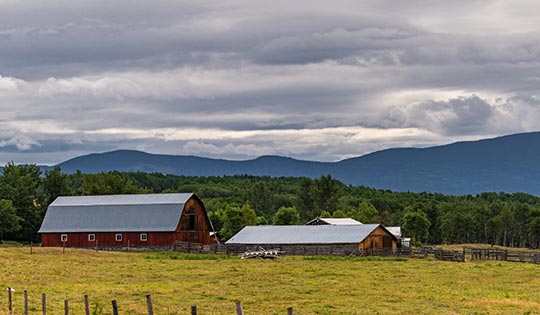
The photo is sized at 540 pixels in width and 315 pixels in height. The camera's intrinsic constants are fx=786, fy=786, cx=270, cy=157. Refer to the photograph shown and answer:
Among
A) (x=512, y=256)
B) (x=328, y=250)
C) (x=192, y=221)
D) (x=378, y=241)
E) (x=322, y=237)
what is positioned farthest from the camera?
(x=192, y=221)

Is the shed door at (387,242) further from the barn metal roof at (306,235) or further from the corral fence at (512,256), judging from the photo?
the corral fence at (512,256)

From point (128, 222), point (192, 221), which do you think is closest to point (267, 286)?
point (128, 222)

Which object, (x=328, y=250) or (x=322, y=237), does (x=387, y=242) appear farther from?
(x=328, y=250)

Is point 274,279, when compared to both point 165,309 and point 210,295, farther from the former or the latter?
point 165,309

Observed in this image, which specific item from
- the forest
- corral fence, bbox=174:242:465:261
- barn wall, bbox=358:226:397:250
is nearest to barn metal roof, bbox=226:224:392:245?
barn wall, bbox=358:226:397:250

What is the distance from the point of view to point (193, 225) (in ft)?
320

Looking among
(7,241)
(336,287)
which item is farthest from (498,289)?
(7,241)

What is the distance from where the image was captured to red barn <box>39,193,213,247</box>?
9306 cm

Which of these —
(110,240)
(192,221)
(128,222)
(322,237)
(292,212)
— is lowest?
(110,240)

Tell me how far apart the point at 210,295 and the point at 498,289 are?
54.3 feet

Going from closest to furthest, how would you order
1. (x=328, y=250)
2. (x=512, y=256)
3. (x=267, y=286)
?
(x=267, y=286), (x=512, y=256), (x=328, y=250)

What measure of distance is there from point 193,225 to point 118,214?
365 inches

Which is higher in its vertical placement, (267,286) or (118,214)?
(118,214)

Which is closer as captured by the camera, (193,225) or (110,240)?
(110,240)
